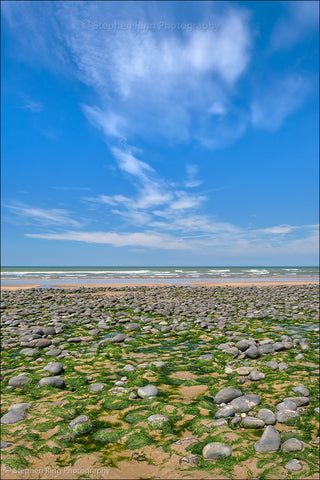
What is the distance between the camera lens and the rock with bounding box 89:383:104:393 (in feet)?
14.0

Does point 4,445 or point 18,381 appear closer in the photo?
point 4,445

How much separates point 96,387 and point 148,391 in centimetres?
93

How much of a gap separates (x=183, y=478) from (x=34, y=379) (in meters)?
3.42

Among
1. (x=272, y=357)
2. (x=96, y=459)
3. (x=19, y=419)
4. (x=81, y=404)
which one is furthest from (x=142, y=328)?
(x=96, y=459)

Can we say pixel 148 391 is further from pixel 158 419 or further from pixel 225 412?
pixel 225 412

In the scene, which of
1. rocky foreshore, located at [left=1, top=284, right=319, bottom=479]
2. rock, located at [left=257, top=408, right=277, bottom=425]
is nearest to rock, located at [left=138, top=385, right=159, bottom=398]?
rocky foreshore, located at [left=1, top=284, right=319, bottom=479]

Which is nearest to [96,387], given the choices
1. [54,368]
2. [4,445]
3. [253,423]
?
[54,368]

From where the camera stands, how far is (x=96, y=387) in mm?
4332

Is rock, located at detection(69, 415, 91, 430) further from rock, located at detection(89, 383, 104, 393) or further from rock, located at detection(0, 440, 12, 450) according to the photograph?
rock, located at detection(89, 383, 104, 393)

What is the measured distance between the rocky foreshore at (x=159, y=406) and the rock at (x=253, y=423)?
0.01 meters

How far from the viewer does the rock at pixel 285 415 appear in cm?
329

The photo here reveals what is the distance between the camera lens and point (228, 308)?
41.7 ft

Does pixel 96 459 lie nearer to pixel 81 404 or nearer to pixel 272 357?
pixel 81 404

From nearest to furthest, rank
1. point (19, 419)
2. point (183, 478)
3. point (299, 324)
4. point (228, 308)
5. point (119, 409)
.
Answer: point (183, 478) < point (19, 419) < point (119, 409) < point (299, 324) < point (228, 308)
